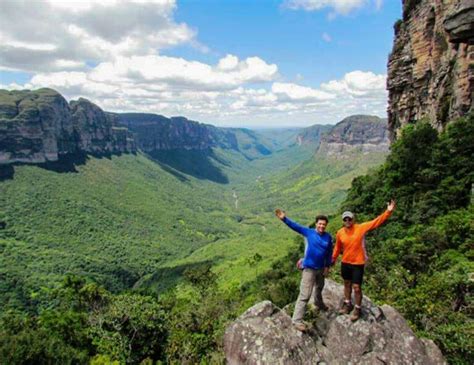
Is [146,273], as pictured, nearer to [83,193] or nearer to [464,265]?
[83,193]

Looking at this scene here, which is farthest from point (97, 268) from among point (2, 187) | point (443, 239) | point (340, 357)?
point (340, 357)

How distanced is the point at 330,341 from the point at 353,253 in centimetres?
297

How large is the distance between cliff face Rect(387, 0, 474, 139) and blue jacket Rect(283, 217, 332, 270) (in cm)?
2588

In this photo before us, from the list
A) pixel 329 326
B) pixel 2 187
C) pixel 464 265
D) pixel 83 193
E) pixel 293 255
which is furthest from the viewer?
pixel 83 193

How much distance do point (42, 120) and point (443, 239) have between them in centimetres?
19437

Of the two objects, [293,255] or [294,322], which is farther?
[293,255]

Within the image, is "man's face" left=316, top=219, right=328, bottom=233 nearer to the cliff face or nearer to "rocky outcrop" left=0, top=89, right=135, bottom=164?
the cliff face

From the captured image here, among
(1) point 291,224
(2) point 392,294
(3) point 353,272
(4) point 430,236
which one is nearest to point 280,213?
(1) point 291,224

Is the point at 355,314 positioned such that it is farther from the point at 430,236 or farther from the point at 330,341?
the point at 430,236

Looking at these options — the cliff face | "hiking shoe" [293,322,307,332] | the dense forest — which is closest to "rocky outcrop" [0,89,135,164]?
the dense forest

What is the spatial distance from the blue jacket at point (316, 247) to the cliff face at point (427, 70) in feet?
84.9

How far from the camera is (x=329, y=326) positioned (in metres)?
12.2

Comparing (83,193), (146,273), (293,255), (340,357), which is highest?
A: (340,357)

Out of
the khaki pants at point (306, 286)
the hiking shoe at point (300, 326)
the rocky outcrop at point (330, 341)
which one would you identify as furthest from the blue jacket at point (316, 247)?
the rocky outcrop at point (330, 341)
